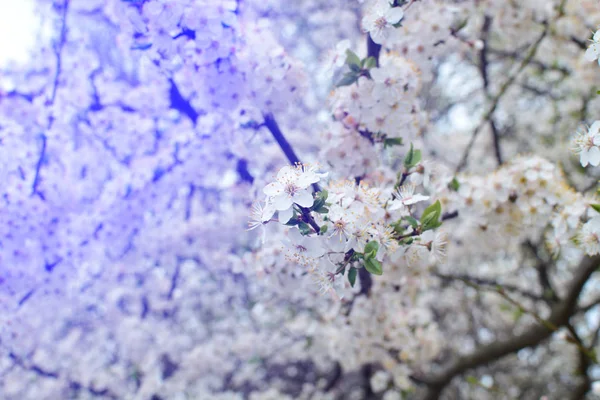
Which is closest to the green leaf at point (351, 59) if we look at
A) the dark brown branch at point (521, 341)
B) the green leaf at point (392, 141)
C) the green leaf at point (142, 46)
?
the green leaf at point (392, 141)

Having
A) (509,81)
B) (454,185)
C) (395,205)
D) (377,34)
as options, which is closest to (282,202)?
(395,205)

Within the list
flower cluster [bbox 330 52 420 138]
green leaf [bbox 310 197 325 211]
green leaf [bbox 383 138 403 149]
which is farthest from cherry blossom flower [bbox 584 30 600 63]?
green leaf [bbox 310 197 325 211]

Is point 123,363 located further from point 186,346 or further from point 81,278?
point 81,278

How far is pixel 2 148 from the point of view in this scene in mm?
2561

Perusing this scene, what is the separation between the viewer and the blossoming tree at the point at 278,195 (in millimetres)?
1862

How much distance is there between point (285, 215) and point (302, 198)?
0.22 ft

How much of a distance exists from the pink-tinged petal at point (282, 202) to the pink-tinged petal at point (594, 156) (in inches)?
38.1

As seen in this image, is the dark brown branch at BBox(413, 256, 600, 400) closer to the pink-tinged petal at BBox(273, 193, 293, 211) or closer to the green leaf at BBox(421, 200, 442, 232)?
the green leaf at BBox(421, 200, 442, 232)

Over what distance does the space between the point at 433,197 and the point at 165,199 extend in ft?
5.88

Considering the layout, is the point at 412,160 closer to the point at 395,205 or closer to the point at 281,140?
the point at 395,205

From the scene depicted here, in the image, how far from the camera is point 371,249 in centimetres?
138

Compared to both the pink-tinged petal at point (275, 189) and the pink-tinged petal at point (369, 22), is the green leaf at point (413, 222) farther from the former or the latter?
the pink-tinged petal at point (369, 22)

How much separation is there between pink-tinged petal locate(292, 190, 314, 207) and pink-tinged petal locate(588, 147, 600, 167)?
0.91 metres

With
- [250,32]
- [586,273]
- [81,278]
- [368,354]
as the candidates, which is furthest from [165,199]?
[586,273]
